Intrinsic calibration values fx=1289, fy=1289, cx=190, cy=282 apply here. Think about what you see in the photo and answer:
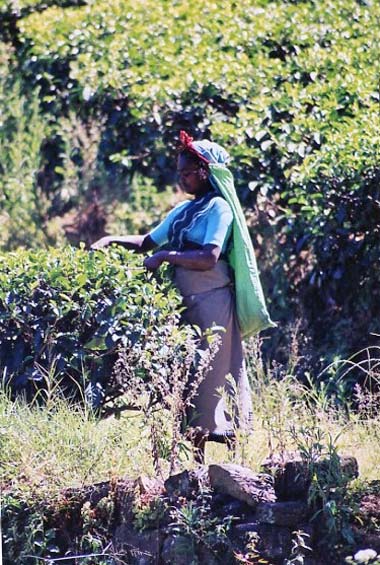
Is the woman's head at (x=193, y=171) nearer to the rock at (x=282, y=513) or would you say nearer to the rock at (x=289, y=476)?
the rock at (x=289, y=476)

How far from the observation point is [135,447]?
6309 mm

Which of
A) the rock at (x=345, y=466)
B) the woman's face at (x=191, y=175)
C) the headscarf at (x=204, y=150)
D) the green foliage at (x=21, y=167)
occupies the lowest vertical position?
the green foliage at (x=21, y=167)

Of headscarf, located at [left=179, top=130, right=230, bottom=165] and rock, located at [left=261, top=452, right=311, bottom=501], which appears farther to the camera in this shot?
headscarf, located at [left=179, top=130, right=230, bottom=165]

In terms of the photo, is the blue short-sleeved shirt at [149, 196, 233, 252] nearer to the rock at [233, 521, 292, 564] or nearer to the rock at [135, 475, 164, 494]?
the rock at [135, 475, 164, 494]

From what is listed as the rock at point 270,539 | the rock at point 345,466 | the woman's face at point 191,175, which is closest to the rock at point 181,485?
the rock at point 270,539

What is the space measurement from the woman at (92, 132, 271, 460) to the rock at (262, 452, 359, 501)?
2.43 feet

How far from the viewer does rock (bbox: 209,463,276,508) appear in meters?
5.72

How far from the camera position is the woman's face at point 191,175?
6.79m

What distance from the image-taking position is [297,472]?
227 inches

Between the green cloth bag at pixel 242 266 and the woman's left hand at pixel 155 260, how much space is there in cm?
37

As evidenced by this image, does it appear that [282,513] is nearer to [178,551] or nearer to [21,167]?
[178,551]

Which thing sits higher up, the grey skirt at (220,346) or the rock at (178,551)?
the grey skirt at (220,346)

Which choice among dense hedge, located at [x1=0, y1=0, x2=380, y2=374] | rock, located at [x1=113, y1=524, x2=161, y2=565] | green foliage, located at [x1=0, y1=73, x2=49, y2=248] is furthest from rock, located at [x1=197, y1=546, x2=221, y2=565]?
green foliage, located at [x1=0, y1=73, x2=49, y2=248]

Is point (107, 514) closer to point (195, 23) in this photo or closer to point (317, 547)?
point (317, 547)
